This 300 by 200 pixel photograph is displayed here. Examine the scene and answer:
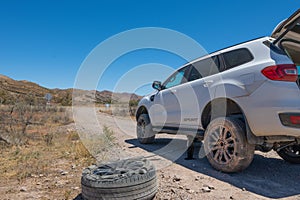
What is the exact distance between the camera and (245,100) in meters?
2.88

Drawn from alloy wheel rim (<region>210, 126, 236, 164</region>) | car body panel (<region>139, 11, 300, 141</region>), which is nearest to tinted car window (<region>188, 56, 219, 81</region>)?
car body panel (<region>139, 11, 300, 141</region>)

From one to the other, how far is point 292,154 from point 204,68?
7.74 feet

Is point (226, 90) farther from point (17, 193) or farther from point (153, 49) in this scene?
point (153, 49)

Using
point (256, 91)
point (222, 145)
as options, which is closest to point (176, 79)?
point (222, 145)

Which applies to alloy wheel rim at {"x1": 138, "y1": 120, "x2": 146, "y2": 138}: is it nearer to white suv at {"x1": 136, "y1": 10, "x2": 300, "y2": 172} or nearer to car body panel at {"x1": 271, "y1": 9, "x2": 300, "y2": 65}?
white suv at {"x1": 136, "y1": 10, "x2": 300, "y2": 172}

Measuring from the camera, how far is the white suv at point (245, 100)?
2.56 m

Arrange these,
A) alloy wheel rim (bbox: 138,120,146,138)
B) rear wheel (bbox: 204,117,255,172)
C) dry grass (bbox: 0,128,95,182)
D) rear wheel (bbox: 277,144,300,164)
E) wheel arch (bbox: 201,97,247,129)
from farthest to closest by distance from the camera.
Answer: alloy wheel rim (bbox: 138,120,146,138) → rear wheel (bbox: 277,144,300,164) → dry grass (bbox: 0,128,95,182) → wheel arch (bbox: 201,97,247,129) → rear wheel (bbox: 204,117,255,172)

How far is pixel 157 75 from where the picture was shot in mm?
7418

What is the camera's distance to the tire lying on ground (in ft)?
7.05

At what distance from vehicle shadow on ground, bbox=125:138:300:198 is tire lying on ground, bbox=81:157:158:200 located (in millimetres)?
1262

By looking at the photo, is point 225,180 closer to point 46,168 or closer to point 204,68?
point 204,68

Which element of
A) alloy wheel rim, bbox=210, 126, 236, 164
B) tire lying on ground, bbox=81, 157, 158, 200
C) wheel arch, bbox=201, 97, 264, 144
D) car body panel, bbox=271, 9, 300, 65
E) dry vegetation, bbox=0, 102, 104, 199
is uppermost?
car body panel, bbox=271, 9, 300, 65

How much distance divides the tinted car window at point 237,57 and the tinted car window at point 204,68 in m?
0.24

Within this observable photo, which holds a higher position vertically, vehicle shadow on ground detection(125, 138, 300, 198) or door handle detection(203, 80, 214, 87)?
door handle detection(203, 80, 214, 87)
